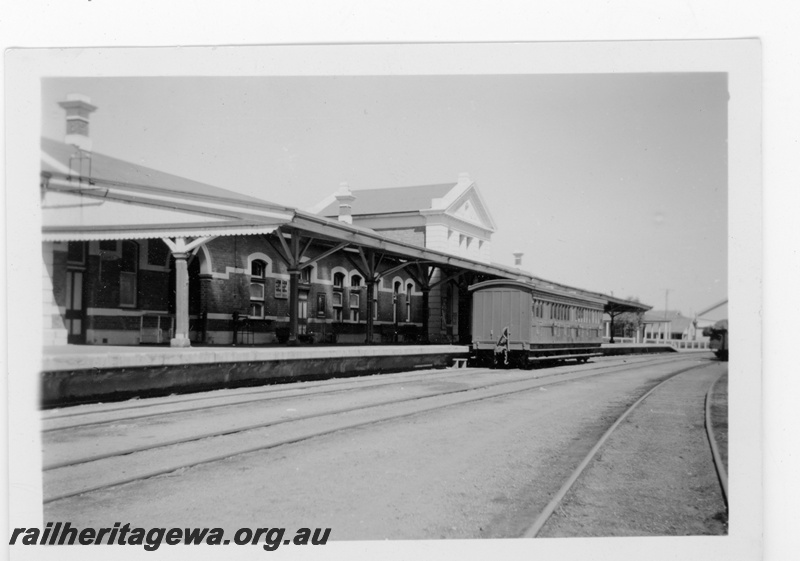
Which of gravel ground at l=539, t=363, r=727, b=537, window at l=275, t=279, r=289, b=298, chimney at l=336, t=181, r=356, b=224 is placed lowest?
gravel ground at l=539, t=363, r=727, b=537

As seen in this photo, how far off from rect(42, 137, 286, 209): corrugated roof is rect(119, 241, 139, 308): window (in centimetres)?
442

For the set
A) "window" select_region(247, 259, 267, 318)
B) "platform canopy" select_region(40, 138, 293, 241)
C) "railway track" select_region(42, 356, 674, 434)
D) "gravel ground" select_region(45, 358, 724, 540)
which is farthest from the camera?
"window" select_region(247, 259, 267, 318)

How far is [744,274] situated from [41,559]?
7306 mm

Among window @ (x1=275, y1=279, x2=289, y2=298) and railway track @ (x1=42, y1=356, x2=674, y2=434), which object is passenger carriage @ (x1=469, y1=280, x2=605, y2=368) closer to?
window @ (x1=275, y1=279, x2=289, y2=298)

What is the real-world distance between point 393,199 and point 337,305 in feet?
25.0

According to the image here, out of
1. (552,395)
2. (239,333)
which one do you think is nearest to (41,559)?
(552,395)

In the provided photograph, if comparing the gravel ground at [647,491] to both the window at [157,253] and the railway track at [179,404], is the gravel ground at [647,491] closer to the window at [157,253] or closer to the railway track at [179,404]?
the railway track at [179,404]

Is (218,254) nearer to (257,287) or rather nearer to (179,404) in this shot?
(257,287)

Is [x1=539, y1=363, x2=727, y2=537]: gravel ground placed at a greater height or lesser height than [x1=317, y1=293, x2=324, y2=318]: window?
lesser

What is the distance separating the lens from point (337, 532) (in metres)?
5.43

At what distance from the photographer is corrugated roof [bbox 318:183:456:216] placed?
11086 mm

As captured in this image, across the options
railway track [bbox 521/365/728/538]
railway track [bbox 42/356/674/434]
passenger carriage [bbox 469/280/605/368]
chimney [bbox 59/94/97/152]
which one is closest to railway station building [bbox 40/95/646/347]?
chimney [bbox 59/94/97/152]

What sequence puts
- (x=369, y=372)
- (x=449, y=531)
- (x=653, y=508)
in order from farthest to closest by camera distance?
1. (x=369, y=372)
2. (x=653, y=508)
3. (x=449, y=531)

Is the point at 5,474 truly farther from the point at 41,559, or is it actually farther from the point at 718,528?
the point at 718,528
